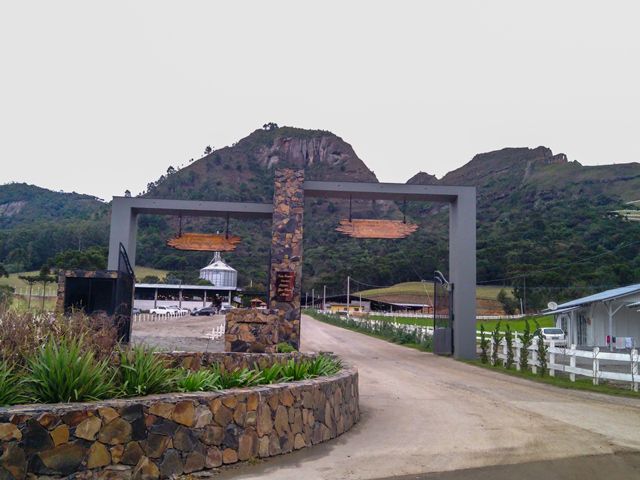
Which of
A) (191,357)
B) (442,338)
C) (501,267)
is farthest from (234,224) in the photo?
(191,357)

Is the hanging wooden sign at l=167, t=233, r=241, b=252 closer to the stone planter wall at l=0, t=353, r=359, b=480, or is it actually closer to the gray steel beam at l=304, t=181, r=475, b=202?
the gray steel beam at l=304, t=181, r=475, b=202

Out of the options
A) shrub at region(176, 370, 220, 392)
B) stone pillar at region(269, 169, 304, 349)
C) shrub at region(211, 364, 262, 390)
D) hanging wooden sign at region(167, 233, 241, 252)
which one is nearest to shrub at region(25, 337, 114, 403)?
shrub at region(176, 370, 220, 392)

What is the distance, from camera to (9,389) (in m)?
6.02

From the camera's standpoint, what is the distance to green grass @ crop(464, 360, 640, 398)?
1470 cm

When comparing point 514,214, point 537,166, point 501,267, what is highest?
point 537,166

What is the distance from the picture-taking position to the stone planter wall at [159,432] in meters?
5.41

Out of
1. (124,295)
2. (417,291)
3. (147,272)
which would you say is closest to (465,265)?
(124,295)

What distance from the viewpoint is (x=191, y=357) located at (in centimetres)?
1111

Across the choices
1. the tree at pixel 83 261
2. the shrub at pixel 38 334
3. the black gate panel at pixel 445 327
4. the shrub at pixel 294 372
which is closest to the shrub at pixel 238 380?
the shrub at pixel 294 372

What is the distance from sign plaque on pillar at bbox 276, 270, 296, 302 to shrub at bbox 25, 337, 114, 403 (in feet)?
44.9

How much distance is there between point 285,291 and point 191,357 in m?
9.31

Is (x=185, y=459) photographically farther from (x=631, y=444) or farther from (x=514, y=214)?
(x=514, y=214)

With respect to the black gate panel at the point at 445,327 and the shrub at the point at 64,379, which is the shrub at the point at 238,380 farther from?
the black gate panel at the point at 445,327

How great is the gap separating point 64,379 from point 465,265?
1824 cm
